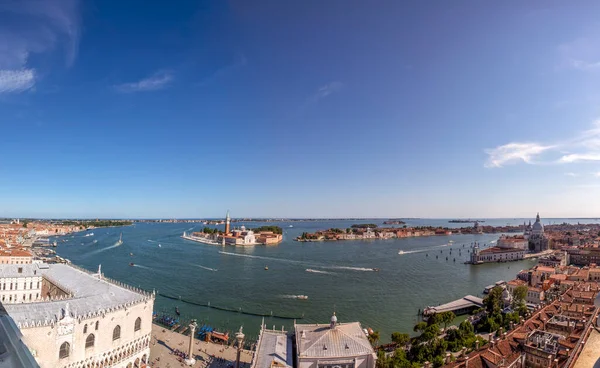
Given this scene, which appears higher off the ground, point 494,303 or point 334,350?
point 334,350

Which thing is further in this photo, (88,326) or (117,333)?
(117,333)

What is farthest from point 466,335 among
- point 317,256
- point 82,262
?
point 82,262

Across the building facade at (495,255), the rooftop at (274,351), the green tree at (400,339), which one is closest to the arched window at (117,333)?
the rooftop at (274,351)

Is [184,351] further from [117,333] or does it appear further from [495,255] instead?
[495,255]

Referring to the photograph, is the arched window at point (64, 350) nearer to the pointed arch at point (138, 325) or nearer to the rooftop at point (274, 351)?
the pointed arch at point (138, 325)

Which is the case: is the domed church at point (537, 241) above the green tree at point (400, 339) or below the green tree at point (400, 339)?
above

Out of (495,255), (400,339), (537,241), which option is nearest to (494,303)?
(400,339)

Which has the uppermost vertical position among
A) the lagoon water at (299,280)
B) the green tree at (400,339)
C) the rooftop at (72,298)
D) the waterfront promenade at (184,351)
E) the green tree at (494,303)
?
the rooftop at (72,298)
